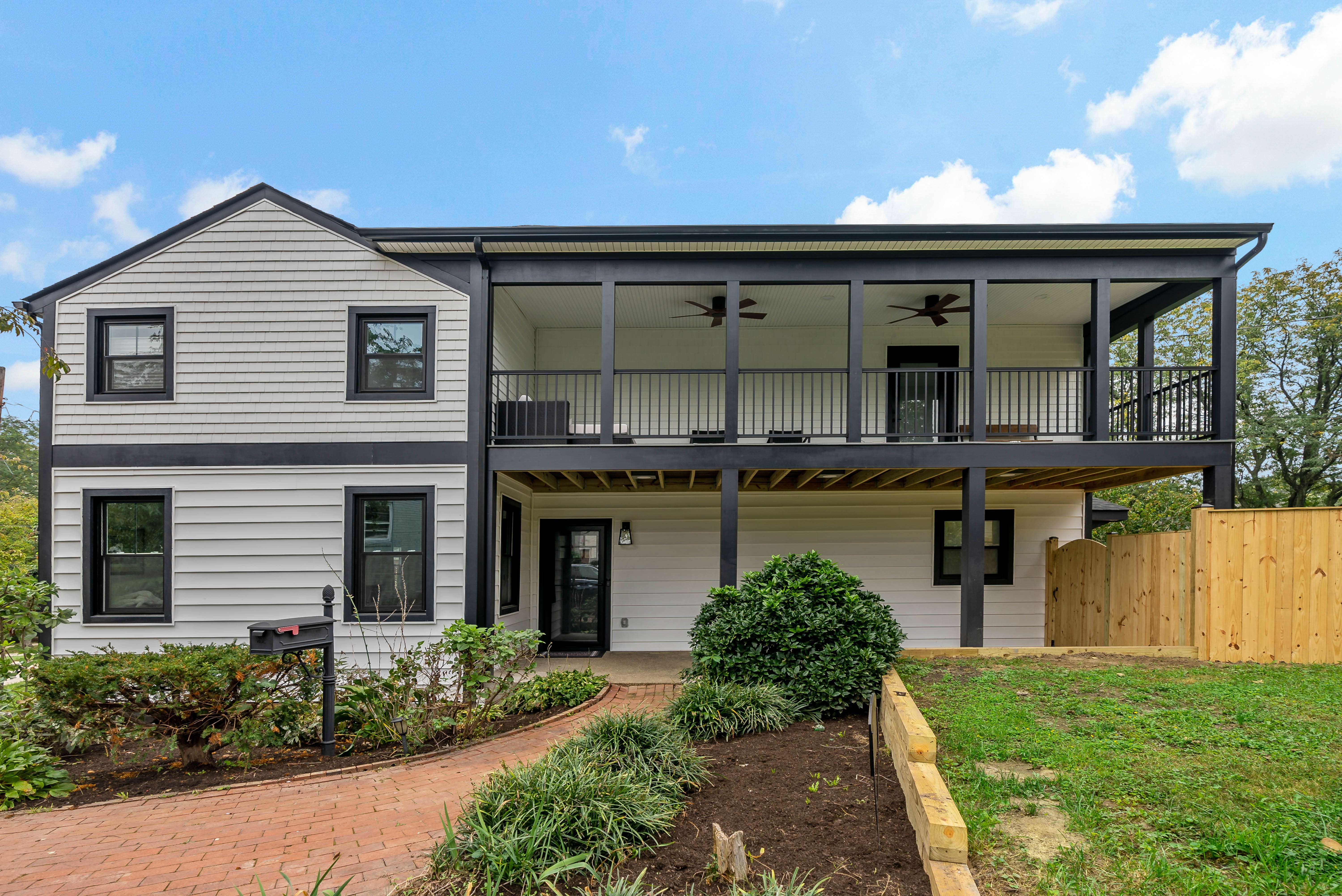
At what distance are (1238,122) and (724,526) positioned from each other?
34565 millimetres

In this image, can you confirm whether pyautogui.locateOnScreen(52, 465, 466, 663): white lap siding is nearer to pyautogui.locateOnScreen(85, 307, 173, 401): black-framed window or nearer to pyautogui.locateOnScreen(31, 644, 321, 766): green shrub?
pyautogui.locateOnScreen(85, 307, 173, 401): black-framed window

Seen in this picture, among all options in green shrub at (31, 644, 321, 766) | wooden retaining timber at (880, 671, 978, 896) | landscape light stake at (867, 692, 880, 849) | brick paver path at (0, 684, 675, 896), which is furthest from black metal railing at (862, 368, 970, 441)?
green shrub at (31, 644, 321, 766)

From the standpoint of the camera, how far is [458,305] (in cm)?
782

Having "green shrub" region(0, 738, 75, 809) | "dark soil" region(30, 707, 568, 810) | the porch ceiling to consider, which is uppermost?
the porch ceiling

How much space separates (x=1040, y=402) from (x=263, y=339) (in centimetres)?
1092

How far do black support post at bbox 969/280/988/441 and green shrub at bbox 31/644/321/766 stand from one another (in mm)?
7343

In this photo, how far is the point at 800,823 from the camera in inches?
136

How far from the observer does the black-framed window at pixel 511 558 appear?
869cm

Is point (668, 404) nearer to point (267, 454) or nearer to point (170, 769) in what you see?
point (267, 454)

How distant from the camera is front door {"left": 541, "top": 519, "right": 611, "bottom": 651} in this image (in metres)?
9.95

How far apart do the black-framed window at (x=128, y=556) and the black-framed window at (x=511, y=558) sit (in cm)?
368

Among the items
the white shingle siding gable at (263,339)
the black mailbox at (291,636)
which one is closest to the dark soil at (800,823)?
the black mailbox at (291,636)

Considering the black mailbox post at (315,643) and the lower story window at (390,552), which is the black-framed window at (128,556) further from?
the black mailbox post at (315,643)

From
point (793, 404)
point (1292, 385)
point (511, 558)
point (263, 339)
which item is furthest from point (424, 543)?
point (1292, 385)
